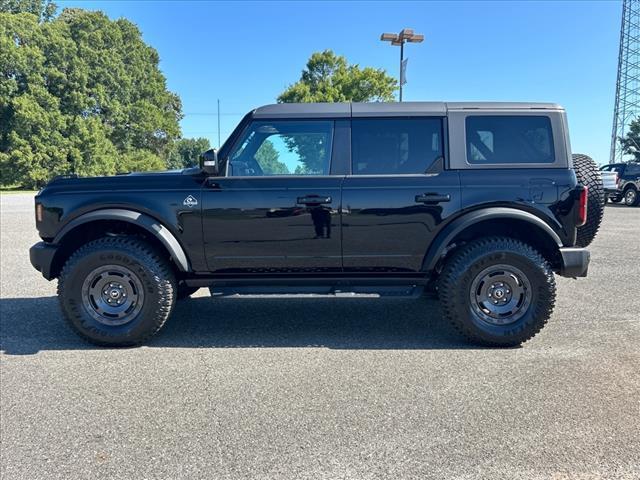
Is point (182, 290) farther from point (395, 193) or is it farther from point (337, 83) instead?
point (337, 83)

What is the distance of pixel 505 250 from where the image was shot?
12.5ft

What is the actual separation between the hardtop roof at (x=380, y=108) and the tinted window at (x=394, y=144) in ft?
0.24

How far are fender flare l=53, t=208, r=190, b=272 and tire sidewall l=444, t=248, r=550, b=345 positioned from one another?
2.36 meters

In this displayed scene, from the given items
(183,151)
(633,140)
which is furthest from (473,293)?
(183,151)

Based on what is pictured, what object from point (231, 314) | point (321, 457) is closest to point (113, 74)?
point (231, 314)

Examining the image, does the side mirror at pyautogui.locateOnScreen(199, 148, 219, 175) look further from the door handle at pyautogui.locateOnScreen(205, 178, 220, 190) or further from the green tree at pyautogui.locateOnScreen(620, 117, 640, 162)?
the green tree at pyautogui.locateOnScreen(620, 117, 640, 162)

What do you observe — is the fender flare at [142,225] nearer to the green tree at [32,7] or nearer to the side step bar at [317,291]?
the side step bar at [317,291]

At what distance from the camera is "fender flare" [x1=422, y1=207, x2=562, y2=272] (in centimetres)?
377

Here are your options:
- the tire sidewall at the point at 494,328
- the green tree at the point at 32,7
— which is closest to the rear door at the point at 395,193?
the tire sidewall at the point at 494,328

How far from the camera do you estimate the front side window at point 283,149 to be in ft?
13.0

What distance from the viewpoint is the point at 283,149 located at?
407 centimetres

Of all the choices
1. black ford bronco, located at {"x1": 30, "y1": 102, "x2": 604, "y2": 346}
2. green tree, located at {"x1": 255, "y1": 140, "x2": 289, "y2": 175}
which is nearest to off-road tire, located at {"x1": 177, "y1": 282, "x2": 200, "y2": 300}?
black ford bronco, located at {"x1": 30, "y1": 102, "x2": 604, "y2": 346}

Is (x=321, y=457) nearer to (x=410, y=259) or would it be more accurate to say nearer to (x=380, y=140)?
(x=410, y=259)

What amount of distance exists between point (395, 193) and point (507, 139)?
42.9 inches
